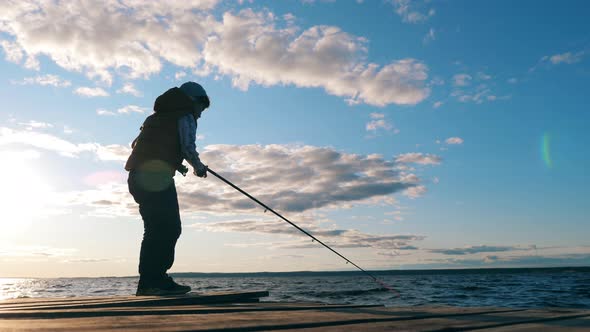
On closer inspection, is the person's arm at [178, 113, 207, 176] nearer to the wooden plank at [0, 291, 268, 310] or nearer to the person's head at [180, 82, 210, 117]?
the person's head at [180, 82, 210, 117]

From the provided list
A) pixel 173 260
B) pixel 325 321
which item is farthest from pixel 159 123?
pixel 325 321

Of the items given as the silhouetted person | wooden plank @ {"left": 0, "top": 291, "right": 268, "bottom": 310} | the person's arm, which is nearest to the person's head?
the silhouetted person

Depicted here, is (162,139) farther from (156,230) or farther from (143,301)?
(143,301)

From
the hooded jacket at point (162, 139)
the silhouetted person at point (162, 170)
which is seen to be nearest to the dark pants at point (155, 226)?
the silhouetted person at point (162, 170)

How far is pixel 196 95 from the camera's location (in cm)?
579

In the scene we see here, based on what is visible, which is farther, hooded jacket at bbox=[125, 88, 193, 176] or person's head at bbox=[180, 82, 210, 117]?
person's head at bbox=[180, 82, 210, 117]

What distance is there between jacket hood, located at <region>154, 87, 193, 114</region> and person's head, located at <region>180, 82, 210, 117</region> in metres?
0.11

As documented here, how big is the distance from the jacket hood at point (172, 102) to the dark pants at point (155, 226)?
83 centimetres

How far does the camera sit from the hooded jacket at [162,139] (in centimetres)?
546

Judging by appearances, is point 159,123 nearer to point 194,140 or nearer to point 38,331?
point 194,140

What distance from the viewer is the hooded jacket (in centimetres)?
546

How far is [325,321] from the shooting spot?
208 cm

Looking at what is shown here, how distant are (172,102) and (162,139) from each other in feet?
1.60

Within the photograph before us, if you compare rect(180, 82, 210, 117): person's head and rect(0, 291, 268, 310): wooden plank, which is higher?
rect(180, 82, 210, 117): person's head
